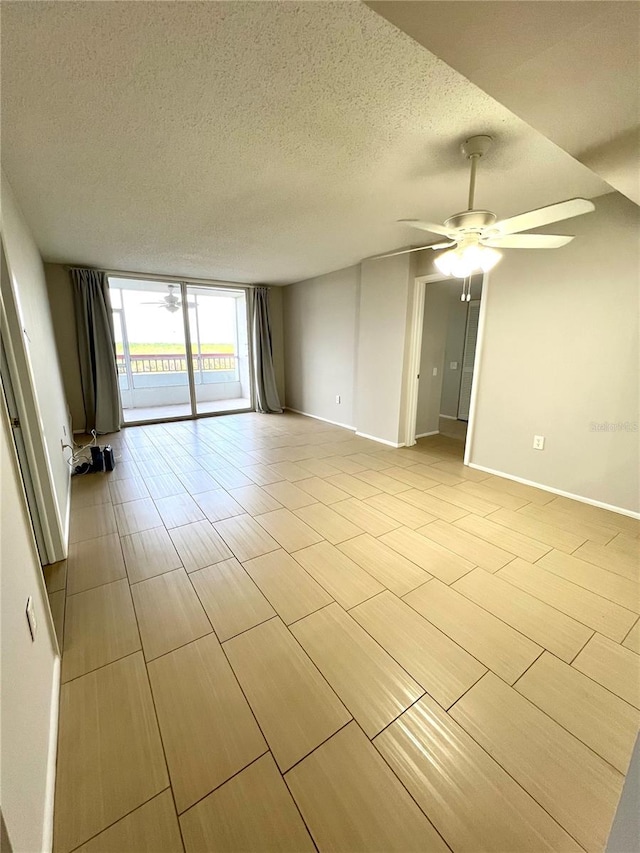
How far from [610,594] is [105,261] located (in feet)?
19.9

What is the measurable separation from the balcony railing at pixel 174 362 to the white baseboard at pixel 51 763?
5978mm

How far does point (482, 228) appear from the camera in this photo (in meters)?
1.84

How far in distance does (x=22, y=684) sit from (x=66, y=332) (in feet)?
17.5

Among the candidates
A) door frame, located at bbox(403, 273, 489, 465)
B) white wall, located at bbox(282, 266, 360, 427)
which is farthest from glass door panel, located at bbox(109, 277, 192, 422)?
door frame, located at bbox(403, 273, 489, 465)

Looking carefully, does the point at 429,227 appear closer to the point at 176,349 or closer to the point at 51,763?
the point at 51,763

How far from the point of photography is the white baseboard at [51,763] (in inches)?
34.8

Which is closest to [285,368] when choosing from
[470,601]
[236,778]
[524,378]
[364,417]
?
[364,417]

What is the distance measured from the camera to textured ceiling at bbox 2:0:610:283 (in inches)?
46.4

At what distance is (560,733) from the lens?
116cm

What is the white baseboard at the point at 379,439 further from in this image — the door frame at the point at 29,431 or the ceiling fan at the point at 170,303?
the ceiling fan at the point at 170,303

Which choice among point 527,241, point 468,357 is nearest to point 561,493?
point 527,241

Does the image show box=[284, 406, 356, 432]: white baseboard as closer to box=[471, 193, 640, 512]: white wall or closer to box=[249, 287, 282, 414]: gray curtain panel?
box=[249, 287, 282, 414]: gray curtain panel

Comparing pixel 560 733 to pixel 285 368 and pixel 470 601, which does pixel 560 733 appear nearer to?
pixel 470 601

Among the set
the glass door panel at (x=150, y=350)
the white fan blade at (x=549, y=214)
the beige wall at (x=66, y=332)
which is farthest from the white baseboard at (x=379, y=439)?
→ the beige wall at (x=66, y=332)
